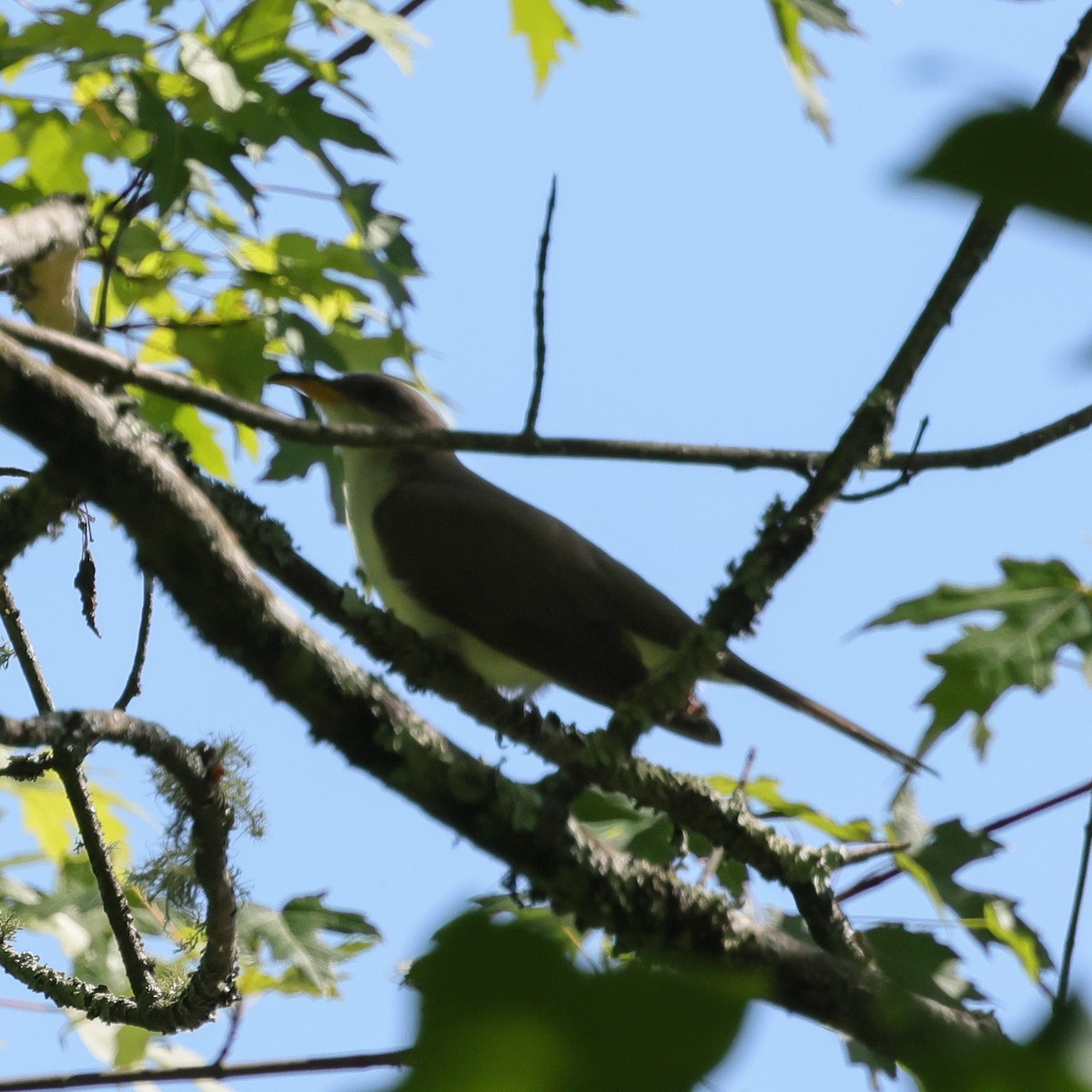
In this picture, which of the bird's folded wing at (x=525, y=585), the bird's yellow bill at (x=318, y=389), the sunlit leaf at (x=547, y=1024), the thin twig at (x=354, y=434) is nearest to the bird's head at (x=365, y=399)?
the bird's yellow bill at (x=318, y=389)

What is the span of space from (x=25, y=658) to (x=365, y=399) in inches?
128

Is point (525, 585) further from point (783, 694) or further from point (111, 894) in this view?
point (111, 894)

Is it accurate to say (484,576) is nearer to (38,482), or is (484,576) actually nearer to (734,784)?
(734,784)

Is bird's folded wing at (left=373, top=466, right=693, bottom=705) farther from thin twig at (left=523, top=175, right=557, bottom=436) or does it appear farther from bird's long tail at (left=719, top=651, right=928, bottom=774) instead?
thin twig at (left=523, top=175, right=557, bottom=436)

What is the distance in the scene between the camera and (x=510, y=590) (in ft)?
16.8

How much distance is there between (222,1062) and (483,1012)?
304 cm

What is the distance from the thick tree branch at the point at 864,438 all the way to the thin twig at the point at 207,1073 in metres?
1.27

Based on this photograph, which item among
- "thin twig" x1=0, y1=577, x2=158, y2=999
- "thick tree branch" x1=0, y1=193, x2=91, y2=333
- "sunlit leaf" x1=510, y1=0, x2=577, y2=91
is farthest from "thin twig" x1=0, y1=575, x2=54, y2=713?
"sunlit leaf" x1=510, y1=0, x2=577, y2=91

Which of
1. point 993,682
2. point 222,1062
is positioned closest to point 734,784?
point 993,682

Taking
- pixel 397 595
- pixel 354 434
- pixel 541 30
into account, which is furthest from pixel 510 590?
pixel 354 434

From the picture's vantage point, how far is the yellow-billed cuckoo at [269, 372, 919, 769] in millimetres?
4875

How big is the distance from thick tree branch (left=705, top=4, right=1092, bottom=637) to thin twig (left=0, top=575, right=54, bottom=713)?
1698mm

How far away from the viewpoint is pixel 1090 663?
3365 millimetres

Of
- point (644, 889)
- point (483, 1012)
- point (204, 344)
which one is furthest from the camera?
point (204, 344)
